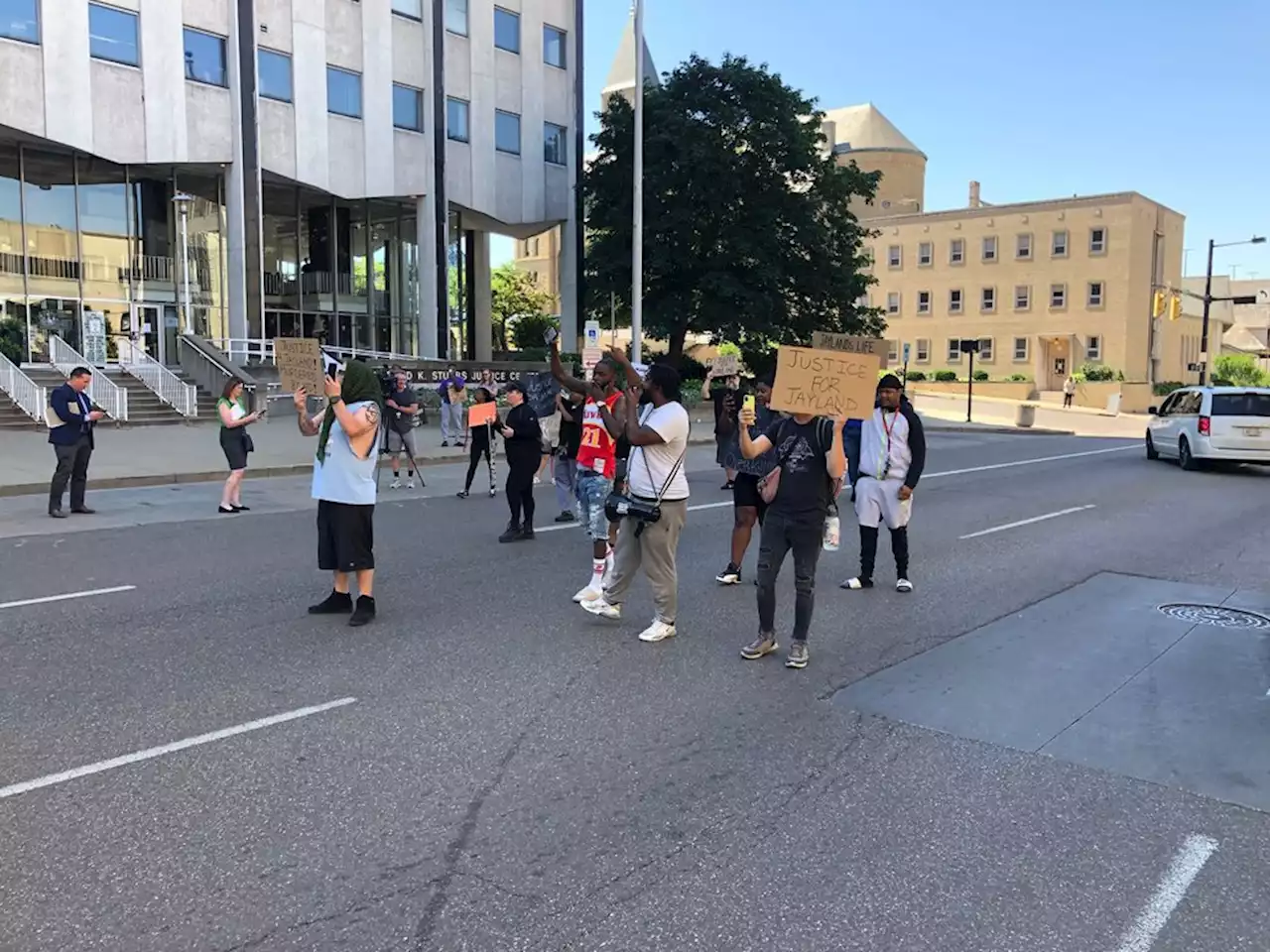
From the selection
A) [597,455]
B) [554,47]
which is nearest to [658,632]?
[597,455]

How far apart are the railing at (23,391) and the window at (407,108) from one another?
621 inches

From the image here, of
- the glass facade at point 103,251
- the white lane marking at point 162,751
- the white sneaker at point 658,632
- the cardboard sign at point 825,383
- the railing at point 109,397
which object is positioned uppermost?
the glass facade at point 103,251

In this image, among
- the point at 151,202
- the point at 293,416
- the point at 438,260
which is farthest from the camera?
the point at 438,260

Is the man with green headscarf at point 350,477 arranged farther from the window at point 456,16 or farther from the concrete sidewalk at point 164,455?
the window at point 456,16

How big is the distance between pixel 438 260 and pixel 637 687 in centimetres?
3094

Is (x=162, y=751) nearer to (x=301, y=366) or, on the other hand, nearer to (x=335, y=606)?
(x=335, y=606)

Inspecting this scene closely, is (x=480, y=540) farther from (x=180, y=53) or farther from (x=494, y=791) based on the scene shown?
(x=180, y=53)

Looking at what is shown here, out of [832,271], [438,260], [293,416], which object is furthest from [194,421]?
[832,271]

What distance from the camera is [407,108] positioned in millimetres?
33938

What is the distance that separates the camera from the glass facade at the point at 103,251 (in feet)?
94.2

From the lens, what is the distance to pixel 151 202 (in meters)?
31.5

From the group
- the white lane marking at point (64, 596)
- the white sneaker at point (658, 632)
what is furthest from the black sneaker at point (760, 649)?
the white lane marking at point (64, 596)

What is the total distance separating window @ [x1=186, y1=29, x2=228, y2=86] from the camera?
28891 mm

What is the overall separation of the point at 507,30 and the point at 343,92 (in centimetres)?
779
